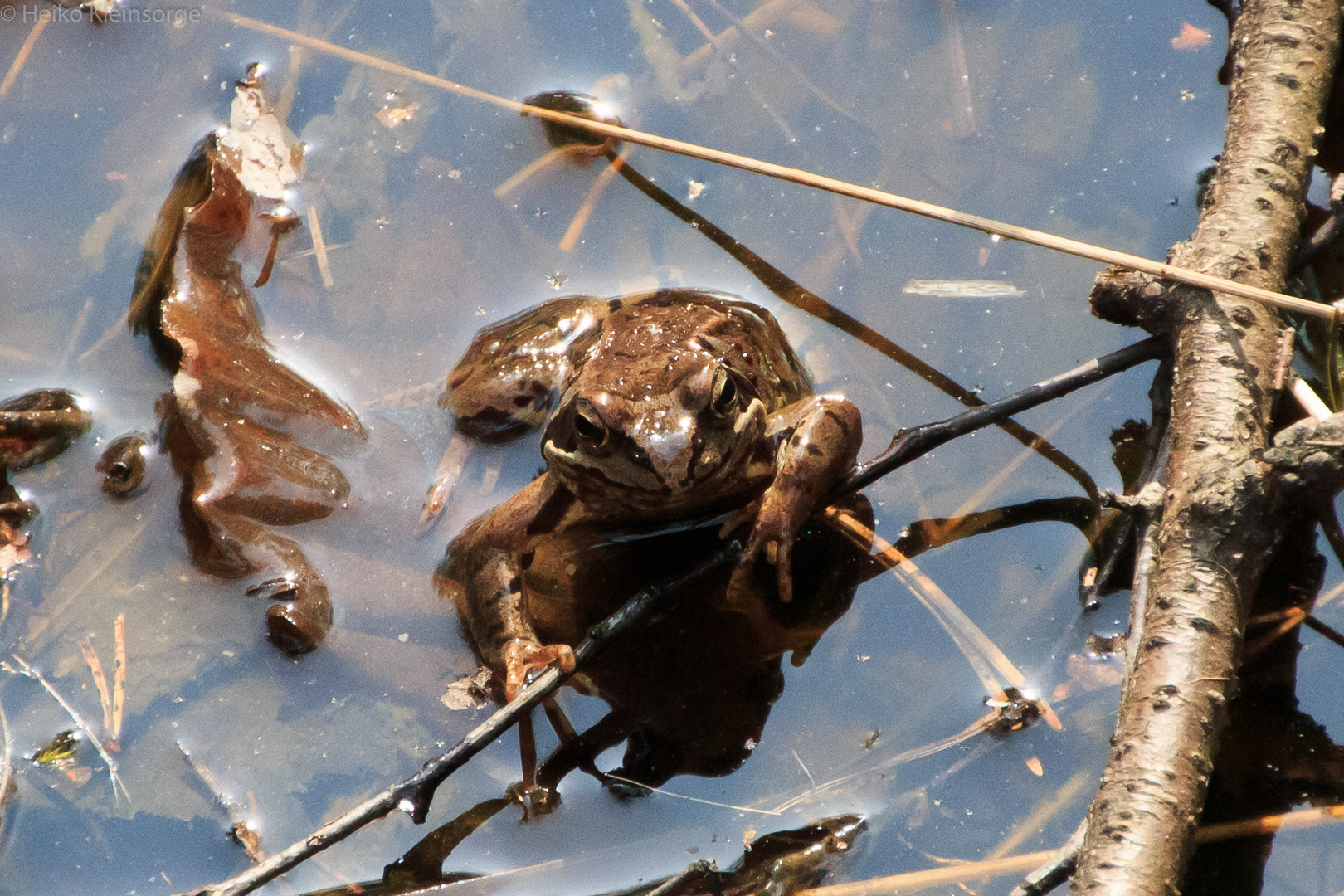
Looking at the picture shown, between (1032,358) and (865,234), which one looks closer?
(1032,358)

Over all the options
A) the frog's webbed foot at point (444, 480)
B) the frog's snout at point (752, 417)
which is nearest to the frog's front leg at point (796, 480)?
the frog's snout at point (752, 417)

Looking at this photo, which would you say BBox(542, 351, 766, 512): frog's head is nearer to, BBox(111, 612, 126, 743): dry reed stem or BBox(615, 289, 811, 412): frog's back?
BBox(615, 289, 811, 412): frog's back

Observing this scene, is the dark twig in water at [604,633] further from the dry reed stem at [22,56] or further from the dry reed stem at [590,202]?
the dry reed stem at [22,56]

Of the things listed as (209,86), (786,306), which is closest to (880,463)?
(786,306)

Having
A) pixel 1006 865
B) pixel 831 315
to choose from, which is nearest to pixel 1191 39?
pixel 831 315

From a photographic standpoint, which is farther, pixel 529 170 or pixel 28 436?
pixel 529 170

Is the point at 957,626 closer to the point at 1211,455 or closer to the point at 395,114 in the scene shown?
the point at 1211,455

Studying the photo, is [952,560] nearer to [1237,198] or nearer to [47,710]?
[1237,198]
